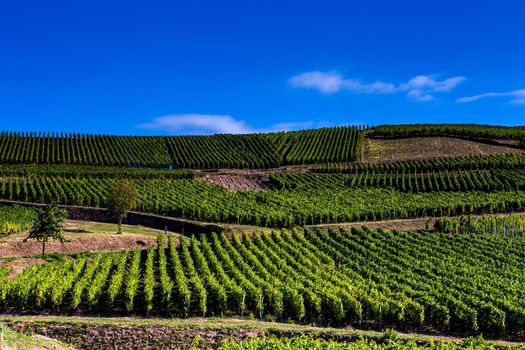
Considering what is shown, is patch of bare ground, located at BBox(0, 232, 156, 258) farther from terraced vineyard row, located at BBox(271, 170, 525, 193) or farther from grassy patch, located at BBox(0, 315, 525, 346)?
terraced vineyard row, located at BBox(271, 170, 525, 193)

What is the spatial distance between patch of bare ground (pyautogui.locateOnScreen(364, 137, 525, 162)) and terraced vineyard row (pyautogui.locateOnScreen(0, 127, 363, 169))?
3380 mm

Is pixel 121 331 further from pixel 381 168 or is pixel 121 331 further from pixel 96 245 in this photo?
pixel 381 168

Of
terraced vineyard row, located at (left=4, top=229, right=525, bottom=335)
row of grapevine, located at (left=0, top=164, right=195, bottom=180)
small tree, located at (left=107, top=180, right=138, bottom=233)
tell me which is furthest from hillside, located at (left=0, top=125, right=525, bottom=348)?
small tree, located at (left=107, top=180, right=138, bottom=233)

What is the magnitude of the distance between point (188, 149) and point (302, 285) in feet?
217

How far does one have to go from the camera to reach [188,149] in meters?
93.6

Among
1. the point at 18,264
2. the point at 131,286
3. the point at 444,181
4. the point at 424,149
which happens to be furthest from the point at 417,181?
the point at 18,264

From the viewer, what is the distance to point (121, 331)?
24422 mm

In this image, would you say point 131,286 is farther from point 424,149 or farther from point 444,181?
point 424,149

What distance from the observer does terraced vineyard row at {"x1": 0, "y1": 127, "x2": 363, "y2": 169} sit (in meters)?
84.3

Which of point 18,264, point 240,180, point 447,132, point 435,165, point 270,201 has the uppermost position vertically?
point 447,132

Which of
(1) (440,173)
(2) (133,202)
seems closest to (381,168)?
(1) (440,173)

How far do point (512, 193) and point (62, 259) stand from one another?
48943 mm

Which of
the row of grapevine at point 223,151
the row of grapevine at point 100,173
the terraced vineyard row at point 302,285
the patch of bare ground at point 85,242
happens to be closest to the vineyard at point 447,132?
the row of grapevine at point 223,151

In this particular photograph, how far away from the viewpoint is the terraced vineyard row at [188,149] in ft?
277
